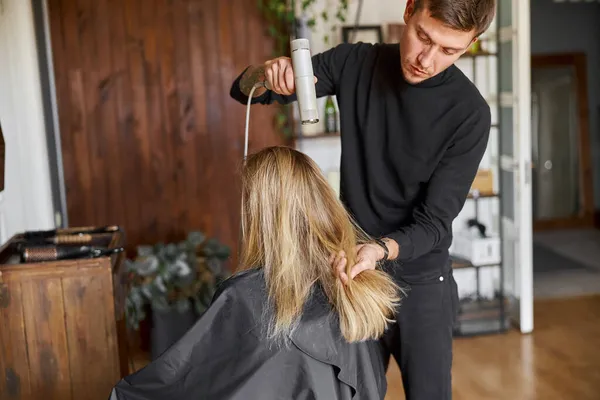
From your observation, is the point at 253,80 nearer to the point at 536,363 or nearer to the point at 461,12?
the point at 461,12

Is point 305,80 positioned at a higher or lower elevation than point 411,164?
higher

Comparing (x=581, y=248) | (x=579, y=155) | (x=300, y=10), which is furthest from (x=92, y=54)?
(x=579, y=155)

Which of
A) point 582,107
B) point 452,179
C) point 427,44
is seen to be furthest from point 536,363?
point 582,107

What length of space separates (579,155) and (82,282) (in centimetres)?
589

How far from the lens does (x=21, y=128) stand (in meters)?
3.02

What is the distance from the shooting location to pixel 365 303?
5.14ft

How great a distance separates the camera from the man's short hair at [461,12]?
1.47 meters

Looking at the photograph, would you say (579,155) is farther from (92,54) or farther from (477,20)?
(477,20)

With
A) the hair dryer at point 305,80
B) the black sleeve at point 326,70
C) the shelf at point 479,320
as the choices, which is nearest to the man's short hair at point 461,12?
the hair dryer at point 305,80

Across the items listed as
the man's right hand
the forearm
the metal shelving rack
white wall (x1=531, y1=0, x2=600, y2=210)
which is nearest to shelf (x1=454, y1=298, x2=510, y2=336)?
the metal shelving rack

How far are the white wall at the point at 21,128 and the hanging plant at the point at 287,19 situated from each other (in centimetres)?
120

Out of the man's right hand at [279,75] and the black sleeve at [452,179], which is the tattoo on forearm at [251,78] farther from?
the black sleeve at [452,179]

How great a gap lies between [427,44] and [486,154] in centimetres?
254

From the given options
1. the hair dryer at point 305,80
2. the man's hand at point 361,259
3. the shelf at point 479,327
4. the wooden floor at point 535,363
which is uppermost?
the hair dryer at point 305,80
